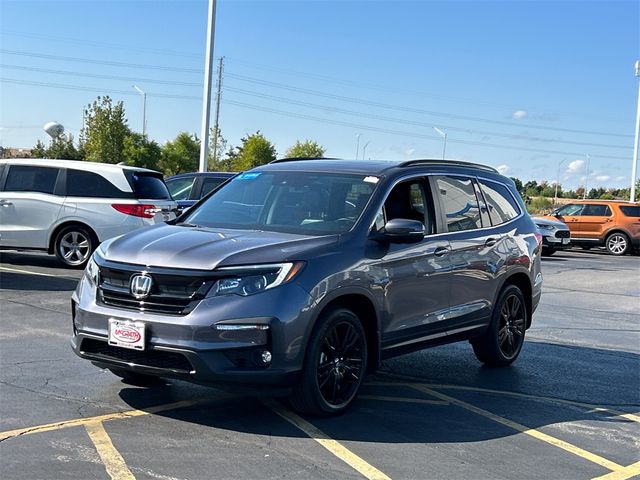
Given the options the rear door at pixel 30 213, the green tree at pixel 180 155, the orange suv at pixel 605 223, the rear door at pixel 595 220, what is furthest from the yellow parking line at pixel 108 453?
the green tree at pixel 180 155

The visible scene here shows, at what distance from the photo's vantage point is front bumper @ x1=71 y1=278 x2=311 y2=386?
4824 mm

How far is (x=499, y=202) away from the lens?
25.5 feet

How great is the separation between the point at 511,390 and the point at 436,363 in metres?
1.07

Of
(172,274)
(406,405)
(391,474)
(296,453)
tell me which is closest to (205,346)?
(172,274)

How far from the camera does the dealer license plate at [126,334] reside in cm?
494

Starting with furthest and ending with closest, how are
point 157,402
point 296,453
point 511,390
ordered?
point 511,390, point 157,402, point 296,453

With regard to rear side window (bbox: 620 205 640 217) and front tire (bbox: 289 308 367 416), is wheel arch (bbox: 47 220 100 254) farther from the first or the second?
rear side window (bbox: 620 205 640 217)

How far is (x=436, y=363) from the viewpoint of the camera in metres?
7.67

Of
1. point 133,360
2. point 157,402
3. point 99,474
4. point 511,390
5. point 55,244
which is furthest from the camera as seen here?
point 55,244

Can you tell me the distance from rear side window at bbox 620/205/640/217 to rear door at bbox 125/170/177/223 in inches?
728

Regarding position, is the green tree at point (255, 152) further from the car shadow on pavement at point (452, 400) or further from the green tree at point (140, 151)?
the car shadow on pavement at point (452, 400)

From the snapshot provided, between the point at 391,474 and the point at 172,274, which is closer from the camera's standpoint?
the point at 391,474

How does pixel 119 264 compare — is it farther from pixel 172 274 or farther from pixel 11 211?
pixel 11 211

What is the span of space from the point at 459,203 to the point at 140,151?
180 ft
